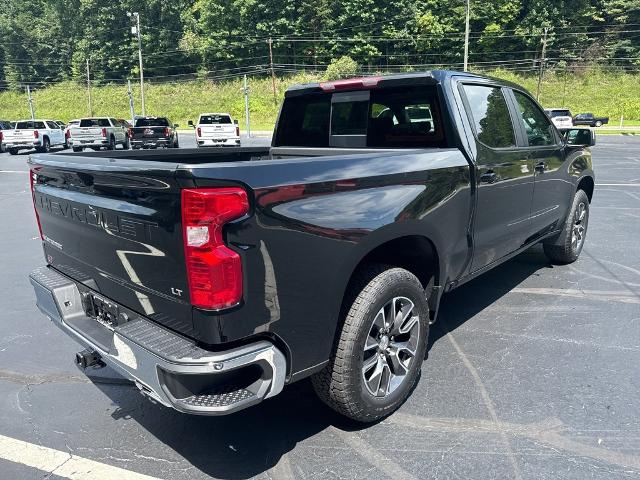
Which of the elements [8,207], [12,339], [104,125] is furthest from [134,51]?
[12,339]

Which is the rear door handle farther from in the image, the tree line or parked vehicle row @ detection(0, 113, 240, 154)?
the tree line

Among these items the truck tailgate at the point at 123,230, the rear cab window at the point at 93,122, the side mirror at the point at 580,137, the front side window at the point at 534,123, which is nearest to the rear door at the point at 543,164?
the front side window at the point at 534,123

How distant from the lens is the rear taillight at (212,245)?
77.0 inches

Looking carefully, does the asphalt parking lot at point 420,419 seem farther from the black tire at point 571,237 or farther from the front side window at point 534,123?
the front side window at point 534,123

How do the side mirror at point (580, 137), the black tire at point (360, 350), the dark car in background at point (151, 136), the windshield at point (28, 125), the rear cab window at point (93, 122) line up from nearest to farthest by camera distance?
the black tire at point (360, 350) → the side mirror at point (580, 137) → the dark car in background at point (151, 136) → the windshield at point (28, 125) → the rear cab window at point (93, 122)

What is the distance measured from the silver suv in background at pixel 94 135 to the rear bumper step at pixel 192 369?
24322 mm

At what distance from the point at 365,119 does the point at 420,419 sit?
7.47ft

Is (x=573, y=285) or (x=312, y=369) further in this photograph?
(x=573, y=285)

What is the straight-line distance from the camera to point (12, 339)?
398cm

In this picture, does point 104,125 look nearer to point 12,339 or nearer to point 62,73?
point 12,339

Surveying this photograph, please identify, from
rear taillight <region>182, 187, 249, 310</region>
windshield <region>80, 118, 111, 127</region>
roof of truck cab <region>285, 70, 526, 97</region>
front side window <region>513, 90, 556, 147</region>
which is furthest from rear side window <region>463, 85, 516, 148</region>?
windshield <region>80, 118, 111, 127</region>

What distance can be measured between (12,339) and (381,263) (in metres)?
3.09

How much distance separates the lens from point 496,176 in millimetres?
3609

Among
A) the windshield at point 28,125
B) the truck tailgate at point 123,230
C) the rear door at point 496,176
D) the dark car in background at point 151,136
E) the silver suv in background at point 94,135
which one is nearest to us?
the truck tailgate at point 123,230
